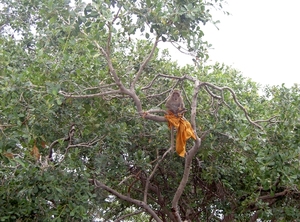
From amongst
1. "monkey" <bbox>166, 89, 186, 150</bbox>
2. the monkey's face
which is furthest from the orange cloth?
the monkey's face

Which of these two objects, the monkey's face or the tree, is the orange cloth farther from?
the monkey's face

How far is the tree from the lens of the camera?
4980mm

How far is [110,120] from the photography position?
5.90 metres

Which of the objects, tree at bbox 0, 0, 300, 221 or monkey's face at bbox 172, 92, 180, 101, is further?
monkey's face at bbox 172, 92, 180, 101

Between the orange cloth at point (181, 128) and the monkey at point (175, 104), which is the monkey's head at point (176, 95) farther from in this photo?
the orange cloth at point (181, 128)

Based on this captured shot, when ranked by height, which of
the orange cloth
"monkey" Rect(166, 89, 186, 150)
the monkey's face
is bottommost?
the orange cloth

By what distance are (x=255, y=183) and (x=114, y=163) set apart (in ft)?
7.42

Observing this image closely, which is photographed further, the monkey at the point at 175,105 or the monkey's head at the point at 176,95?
the monkey's head at the point at 176,95

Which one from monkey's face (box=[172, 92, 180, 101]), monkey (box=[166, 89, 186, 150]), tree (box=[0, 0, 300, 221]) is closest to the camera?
tree (box=[0, 0, 300, 221])

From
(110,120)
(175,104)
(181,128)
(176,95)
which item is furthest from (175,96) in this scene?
(110,120)

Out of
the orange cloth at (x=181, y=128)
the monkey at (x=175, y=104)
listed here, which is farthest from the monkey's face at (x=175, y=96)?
the orange cloth at (x=181, y=128)

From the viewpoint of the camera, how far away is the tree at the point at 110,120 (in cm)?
498

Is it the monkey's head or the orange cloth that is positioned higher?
the monkey's head

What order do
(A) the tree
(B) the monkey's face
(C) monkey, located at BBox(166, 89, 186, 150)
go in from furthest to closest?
1. (B) the monkey's face
2. (C) monkey, located at BBox(166, 89, 186, 150)
3. (A) the tree
